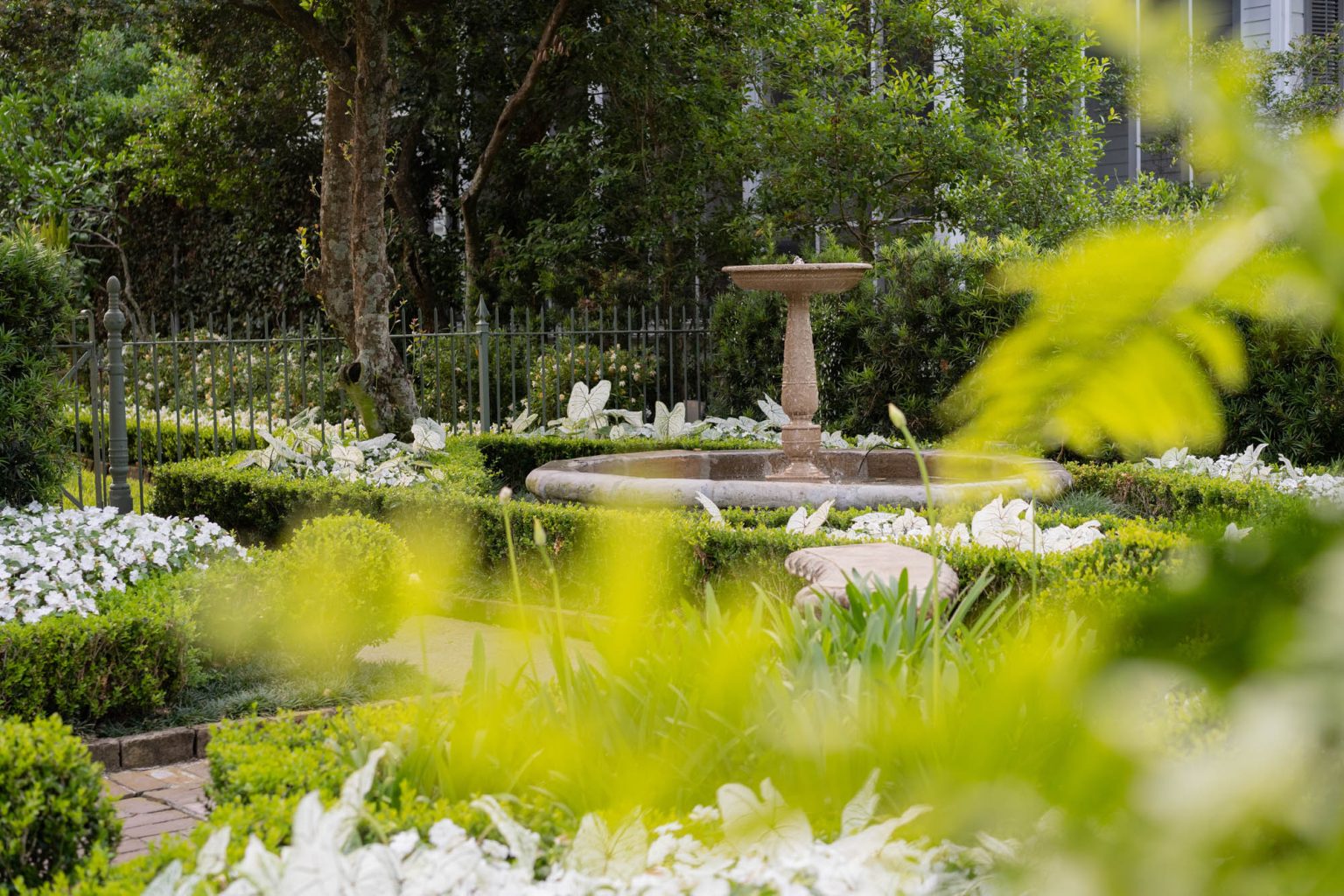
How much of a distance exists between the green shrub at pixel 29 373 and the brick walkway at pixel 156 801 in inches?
107

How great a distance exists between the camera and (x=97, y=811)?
3100 mm

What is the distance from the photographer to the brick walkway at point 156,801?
421cm

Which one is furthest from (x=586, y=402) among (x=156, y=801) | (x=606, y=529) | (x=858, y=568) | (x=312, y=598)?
(x=156, y=801)

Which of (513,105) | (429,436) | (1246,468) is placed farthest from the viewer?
(513,105)

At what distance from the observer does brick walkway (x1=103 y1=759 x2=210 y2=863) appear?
421 centimetres

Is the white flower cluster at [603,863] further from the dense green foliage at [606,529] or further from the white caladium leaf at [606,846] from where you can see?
the dense green foliage at [606,529]

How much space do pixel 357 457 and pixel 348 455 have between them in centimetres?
7

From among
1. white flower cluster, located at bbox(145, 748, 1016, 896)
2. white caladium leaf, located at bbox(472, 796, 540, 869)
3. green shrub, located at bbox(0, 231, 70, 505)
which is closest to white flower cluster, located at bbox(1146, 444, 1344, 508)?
white flower cluster, located at bbox(145, 748, 1016, 896)

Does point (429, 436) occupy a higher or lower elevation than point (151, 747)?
higher

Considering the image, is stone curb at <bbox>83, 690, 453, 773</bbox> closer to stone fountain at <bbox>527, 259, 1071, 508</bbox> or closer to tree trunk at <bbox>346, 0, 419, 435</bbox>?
stone fountain at <bbox>527, 259, 1071, 508</bbox>

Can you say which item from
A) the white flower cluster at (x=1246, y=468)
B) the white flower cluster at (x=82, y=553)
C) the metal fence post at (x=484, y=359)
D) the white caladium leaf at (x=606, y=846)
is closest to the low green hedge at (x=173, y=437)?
the metal fence post at (x=484, y=359)

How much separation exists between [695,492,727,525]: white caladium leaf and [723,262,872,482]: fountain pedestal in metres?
1.60

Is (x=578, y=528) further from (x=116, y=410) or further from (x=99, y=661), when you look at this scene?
(x=116, y=410)

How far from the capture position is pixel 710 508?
23.2ft
